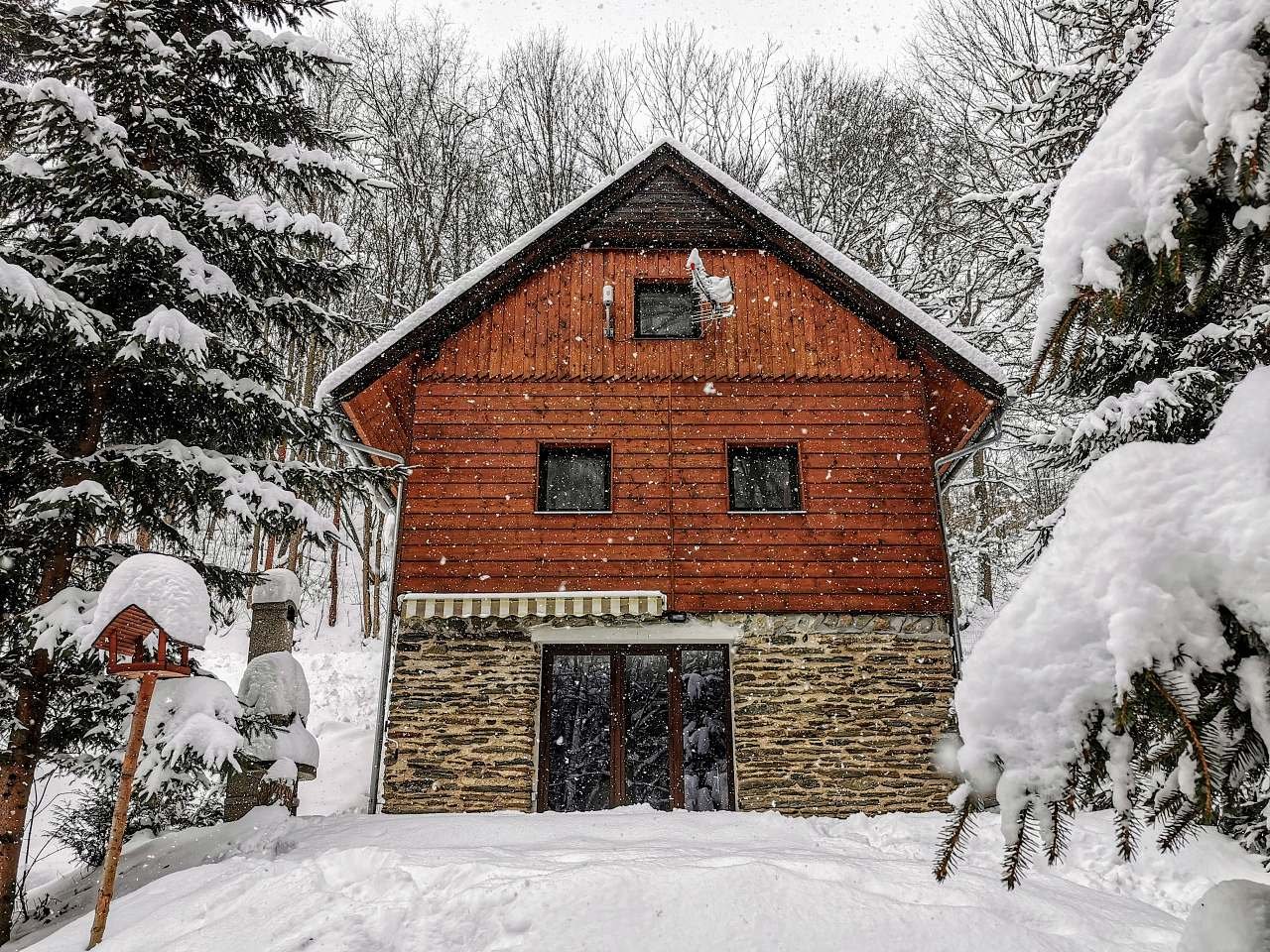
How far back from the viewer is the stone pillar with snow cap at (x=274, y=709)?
6758 millimetres

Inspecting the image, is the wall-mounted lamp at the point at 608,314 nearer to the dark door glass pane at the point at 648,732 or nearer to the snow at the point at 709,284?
the snow at the point at 709,284

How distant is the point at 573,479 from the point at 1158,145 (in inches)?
325

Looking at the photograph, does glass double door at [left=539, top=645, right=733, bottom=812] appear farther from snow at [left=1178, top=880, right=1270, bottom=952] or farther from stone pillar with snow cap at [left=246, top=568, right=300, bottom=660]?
snow at [left=1178, top=880, right=1270, bottom=952]

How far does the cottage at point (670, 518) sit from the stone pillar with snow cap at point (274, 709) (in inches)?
51.5

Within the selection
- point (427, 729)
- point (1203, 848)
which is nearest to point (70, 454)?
point (427, 729)

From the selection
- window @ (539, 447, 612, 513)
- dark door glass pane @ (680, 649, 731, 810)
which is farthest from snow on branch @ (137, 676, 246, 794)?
dark door glass pane @ (680, 649, 731, 810)

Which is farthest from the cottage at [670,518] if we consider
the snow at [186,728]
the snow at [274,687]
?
the snow at [186,728]

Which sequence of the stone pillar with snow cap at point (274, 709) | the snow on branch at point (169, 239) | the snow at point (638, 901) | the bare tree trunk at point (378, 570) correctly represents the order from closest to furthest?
the snow at point (638, 901) → the snow on branch at point (169, 239) → the stone pillar with snow cap at point (274, 709) → the bare tree trunk at point (378, 570)

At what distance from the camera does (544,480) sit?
9672 millimetres

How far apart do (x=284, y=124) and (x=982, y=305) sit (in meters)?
14.2

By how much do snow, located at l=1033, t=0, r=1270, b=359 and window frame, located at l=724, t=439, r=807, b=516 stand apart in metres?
7.52

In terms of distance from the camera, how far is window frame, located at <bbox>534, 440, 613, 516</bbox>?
9.31 m

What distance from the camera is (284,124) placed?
748 centimetres

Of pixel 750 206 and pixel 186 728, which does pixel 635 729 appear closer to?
pixel 186 728
